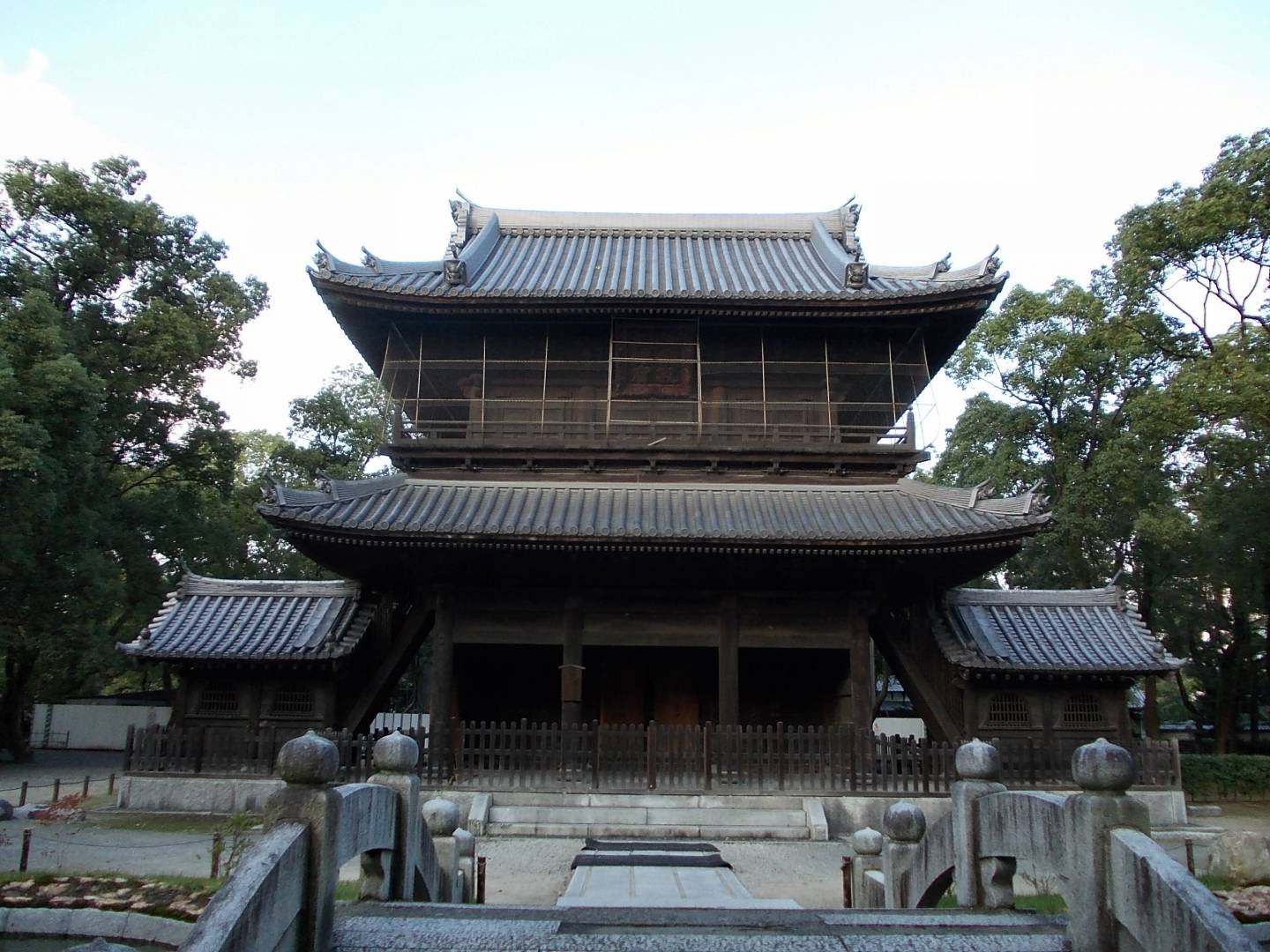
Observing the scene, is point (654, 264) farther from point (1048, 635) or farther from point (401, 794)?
point (401, 794)

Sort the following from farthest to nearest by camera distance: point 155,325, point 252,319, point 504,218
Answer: point 252,319 < point 155,325 < point 504,218

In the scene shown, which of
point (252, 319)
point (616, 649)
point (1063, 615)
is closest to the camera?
point (1063, 615)

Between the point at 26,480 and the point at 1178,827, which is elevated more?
the point at 26,480

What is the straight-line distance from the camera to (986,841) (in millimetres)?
5832

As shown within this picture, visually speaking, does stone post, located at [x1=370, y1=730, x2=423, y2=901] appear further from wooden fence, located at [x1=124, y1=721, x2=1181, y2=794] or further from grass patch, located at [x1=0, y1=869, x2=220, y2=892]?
wooden fence, located at [x1=124, y1=721, x2=1181, y2=794]

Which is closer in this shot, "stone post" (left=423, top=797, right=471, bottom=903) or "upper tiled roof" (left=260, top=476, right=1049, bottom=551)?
"stone post" (left=423, top=797, right=471, bottom=903)

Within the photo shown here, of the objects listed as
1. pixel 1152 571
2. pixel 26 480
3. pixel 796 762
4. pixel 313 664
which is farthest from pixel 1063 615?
pixel 26 480

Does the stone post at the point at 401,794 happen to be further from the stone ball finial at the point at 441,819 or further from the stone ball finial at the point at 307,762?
the stone ball finial at the point at 441,819

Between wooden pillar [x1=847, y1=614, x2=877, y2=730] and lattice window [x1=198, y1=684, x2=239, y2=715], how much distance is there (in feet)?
38.0

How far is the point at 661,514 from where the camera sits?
54.7 ft

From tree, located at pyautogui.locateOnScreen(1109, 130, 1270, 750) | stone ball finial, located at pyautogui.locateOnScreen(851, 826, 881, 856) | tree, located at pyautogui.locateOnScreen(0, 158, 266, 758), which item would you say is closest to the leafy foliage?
tree, located at pyautogui.locateOnScreen(1109, 130, 1270, 750)

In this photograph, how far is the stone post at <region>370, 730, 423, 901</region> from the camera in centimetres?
602

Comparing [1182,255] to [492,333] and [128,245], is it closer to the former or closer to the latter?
[492,333]

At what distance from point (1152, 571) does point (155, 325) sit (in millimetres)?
35172
